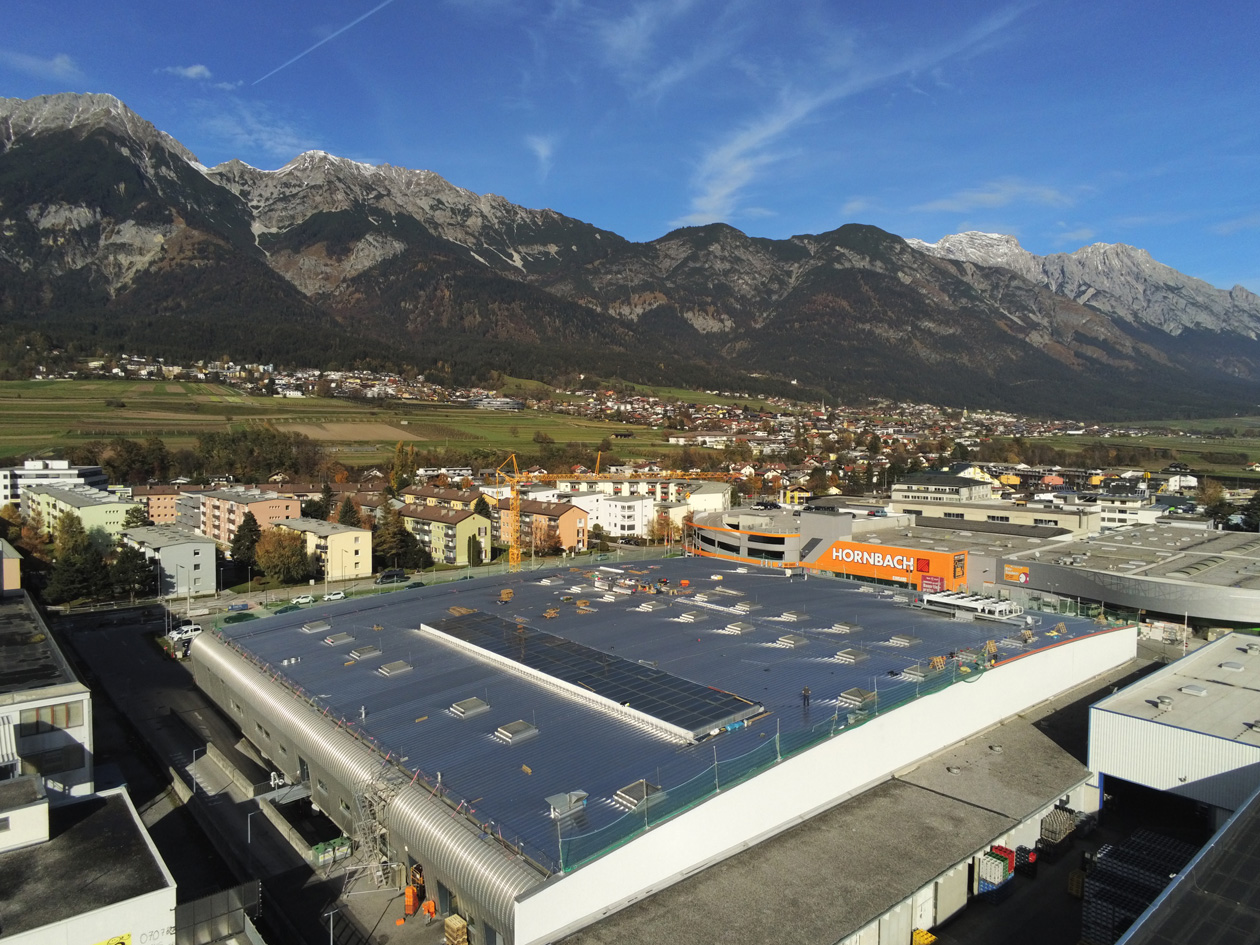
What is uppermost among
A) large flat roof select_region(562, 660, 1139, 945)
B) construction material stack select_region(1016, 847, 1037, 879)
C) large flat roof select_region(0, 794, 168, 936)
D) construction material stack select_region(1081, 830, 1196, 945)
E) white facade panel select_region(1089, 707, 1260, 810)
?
large flat roof select_region(0, 794, 168, 936)

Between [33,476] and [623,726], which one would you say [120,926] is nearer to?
[623,726]

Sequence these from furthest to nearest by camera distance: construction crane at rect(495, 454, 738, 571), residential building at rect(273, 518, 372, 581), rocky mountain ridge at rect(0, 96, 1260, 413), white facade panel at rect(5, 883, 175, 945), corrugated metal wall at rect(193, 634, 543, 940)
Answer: rocky mountain ridge at rect(0, 96, 1260, 413)
construction crane at rect(495, 454, 738, 571)
residential building at rect(273, 518, 372, 581)
corrugated metal wall at rect(193, 634, 543, 940)
white facade panel at rect(5, 883, 175, 945)

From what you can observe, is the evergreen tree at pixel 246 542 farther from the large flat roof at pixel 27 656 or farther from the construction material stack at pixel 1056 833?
the construction material stack at pixel 1056 833

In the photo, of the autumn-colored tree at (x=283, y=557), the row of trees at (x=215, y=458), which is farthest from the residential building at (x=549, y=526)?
the row of trees at (x=215, y=458)

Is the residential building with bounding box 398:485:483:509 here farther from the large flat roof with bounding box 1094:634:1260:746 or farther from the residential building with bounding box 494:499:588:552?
the large flat roof with bounding box 1094:634:1260:746

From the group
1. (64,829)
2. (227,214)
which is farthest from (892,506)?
(227,214)

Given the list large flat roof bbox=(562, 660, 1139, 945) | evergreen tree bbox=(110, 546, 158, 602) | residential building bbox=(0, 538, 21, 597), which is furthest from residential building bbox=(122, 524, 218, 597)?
large flat roof bbox=(562, 660, 1139, 945)
